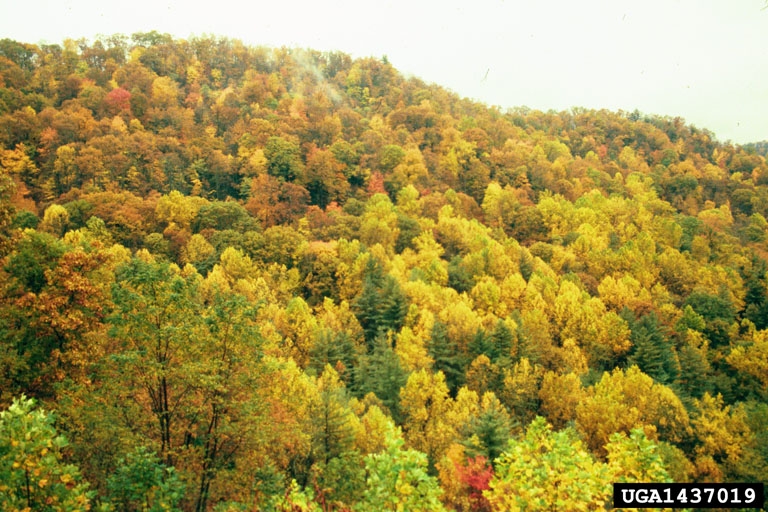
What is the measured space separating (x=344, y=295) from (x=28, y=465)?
5183 cm

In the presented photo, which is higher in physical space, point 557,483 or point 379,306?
point 557,483

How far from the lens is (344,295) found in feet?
196

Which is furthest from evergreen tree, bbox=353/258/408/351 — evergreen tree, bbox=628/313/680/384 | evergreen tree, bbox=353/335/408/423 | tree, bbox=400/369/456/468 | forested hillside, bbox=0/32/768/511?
evergreen tree, bbox=628/313/680/384

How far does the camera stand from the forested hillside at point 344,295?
46.7ft

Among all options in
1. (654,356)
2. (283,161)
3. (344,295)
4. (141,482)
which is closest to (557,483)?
(141,482)

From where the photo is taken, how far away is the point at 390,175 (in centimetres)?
9181

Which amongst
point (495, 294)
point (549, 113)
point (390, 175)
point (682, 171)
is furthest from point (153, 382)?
point (549, 113)

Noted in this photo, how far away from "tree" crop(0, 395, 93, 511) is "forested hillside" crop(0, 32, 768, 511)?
61 millimetres

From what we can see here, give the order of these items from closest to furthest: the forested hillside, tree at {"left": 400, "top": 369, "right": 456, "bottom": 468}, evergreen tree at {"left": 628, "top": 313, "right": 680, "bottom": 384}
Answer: the forested hillside → tree at {"left": 400, "top": 369, "right": 456, "bottom": 468} → evergreen tree at {"left": 628, "top": 313, "right": 680, "bottom": 384}

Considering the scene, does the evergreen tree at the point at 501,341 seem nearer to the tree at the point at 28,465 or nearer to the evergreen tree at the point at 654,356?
the evergreen tree at the point at 654,356

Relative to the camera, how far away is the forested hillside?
1423 cm

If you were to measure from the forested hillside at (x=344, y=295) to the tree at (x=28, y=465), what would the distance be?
61mm

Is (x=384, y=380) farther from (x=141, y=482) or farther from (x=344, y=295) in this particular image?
(x=141, y=482)

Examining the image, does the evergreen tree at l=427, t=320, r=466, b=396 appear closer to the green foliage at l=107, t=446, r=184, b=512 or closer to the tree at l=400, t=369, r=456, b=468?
the tree at l=400, t=369, r=456, b=468
